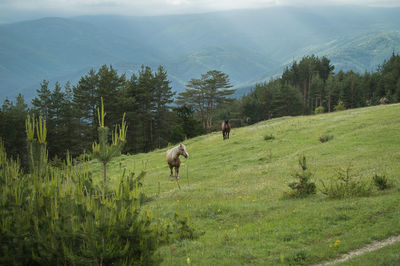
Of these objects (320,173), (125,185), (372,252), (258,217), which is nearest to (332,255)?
(372,252)

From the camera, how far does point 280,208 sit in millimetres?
12852

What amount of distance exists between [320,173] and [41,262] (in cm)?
1542

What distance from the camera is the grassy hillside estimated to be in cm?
905

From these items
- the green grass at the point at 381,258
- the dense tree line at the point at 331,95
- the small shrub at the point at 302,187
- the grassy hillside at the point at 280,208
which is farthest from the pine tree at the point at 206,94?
the green grass at the point at 381,258

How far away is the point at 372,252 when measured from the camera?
8.04 m

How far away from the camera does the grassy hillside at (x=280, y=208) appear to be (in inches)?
356

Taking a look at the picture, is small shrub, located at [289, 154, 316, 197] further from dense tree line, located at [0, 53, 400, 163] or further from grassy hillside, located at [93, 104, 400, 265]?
dense tree line, located at [0, 53, 400, 163]

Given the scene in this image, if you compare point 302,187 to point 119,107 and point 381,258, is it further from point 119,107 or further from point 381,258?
point 119,107

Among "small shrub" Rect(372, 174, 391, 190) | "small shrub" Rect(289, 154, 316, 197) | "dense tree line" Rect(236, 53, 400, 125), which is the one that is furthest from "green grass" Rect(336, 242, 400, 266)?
"dense tree line" Rect(236, 53, 400, 125)

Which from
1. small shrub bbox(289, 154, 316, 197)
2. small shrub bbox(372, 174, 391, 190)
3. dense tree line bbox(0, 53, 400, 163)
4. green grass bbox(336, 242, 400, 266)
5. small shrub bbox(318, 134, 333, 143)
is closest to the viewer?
green grass bbox(336, 242, 400, 266)

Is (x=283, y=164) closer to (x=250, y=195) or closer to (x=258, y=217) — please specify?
(x=250, y=195)

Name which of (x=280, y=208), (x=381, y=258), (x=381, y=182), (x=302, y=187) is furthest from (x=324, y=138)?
(x=381, y=258)

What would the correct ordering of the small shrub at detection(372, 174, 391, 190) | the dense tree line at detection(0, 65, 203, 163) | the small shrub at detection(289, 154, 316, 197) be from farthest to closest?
the dense tree line at detection(0, 65, 203, 163), the small shrub at detection(289, 154, 316, 197), the small shrub at detection(372, 174, 391, 190)

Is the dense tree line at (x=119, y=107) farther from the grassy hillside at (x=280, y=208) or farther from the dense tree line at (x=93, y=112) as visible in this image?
the grassy hillside at (x=280, y=208)
